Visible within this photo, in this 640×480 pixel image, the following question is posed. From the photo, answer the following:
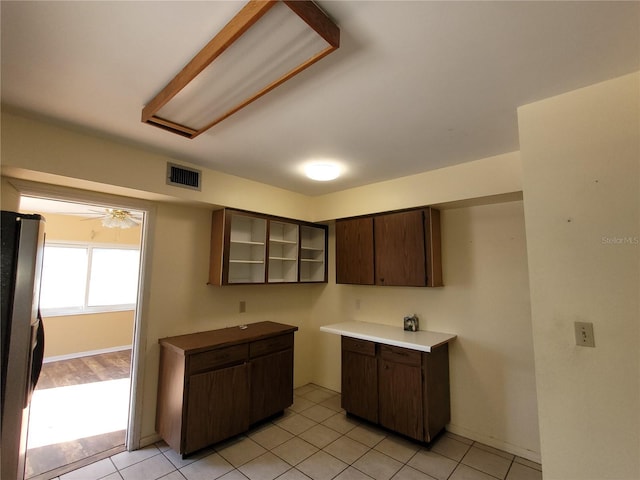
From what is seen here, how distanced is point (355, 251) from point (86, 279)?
5171mm

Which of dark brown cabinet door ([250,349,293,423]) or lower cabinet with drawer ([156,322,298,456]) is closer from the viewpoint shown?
lower cabinet with drawer ([156,322,298,456])

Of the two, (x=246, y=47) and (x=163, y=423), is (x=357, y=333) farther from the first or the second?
(x=246, y=47)

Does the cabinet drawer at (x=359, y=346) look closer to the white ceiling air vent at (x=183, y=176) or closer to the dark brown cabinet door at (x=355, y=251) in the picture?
the dark brown cabinet door at (x=355, y=251)

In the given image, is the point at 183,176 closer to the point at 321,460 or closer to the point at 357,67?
the point at 357,67

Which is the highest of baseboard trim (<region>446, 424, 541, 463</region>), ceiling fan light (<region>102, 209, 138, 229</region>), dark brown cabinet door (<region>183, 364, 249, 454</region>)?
ceiling fan light (<region>102, 209, 138, 229</region>)

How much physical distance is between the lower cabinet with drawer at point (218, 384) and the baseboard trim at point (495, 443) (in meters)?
1.71

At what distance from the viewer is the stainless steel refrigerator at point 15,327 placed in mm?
1287

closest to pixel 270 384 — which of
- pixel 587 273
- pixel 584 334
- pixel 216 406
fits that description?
pixel 216 406

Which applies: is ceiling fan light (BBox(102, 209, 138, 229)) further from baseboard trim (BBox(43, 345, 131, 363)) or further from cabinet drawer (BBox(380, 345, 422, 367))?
cabinet drawer (BBox(380, 345, 422, 367))

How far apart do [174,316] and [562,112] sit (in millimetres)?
3453

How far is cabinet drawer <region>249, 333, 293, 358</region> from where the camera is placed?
2948 millimetres

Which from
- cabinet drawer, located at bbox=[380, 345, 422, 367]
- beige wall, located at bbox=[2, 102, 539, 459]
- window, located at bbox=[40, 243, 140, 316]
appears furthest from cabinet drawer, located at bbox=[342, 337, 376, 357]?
window, located at bbox=[40, 243, 140, 316]

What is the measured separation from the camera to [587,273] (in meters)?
1.58

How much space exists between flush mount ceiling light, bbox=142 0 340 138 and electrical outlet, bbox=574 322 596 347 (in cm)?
185
